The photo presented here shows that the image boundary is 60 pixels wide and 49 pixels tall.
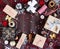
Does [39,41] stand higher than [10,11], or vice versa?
[10,11]

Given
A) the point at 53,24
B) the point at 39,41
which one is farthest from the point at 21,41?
the point at 53,24

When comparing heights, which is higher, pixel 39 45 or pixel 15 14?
pixel 15 14

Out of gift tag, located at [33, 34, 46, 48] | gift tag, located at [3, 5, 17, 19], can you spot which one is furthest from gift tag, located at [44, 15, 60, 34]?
gift tag, located at [3, 5, 17, 19]

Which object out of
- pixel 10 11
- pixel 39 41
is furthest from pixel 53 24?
pixel 10 11

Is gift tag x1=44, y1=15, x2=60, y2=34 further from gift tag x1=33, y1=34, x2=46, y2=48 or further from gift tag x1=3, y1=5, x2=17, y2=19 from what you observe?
gift tag x1=3, y1=5, x2=17, y2=19

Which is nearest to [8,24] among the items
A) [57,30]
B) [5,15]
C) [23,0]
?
[5,15]

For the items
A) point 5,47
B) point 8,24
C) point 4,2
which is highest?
point 4,2

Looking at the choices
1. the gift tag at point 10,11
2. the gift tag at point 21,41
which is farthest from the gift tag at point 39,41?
the gift tag at point 10,11

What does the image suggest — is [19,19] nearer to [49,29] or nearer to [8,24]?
[8,24]

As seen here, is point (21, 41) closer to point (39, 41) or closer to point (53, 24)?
point (39, 41)

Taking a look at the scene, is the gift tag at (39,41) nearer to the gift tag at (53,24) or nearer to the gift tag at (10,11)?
the gift tag at (53,24)

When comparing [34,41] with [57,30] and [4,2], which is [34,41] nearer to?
[57,30]
